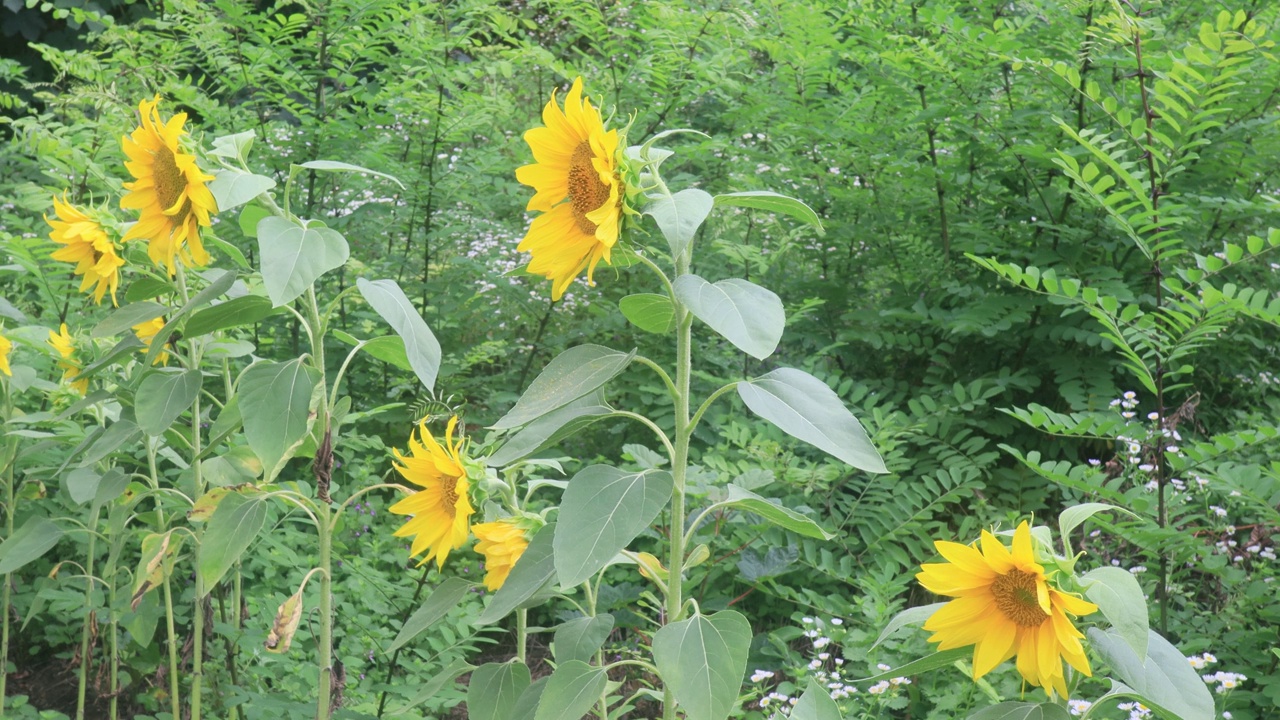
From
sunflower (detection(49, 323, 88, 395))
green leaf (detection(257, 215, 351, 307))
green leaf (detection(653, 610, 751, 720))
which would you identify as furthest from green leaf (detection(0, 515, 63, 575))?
green leaf (detection(653, 610, 751, 720))

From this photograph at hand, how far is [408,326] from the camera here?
1.56 metres

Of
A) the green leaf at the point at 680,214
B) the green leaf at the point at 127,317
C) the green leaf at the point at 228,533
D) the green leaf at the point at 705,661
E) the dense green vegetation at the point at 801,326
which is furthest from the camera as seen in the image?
the dense green vegetation at the point at 801,326

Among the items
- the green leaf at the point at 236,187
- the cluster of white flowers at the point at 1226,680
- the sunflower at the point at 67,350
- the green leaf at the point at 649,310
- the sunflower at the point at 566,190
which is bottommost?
the cluster of white flowers at the point at 1226,680

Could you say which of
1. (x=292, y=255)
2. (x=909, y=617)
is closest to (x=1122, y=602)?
(x=909, y=617)

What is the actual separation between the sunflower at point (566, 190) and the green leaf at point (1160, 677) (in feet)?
2.41

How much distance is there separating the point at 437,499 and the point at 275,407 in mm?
Result: 277

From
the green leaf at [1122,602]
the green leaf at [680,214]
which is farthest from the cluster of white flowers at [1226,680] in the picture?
the green leaf at [680,214]

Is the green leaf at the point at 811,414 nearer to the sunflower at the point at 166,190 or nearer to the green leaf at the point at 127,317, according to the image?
the sunflower at the point at 166,190

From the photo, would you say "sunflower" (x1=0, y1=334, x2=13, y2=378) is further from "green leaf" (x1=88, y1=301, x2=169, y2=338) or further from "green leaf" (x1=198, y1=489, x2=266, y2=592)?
"green leaf" (x1=198, y1=489, x2=266, y2=592)

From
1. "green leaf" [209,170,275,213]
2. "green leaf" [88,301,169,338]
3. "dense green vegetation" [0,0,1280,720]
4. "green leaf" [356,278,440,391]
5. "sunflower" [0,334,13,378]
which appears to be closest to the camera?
"green leaf" [209,170,275,213]

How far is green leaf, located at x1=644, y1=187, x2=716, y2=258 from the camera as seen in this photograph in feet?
3.53

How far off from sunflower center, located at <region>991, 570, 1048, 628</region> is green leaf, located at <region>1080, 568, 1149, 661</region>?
61mm

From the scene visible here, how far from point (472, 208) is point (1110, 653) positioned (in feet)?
10.8

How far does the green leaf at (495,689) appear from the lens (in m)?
1.61
